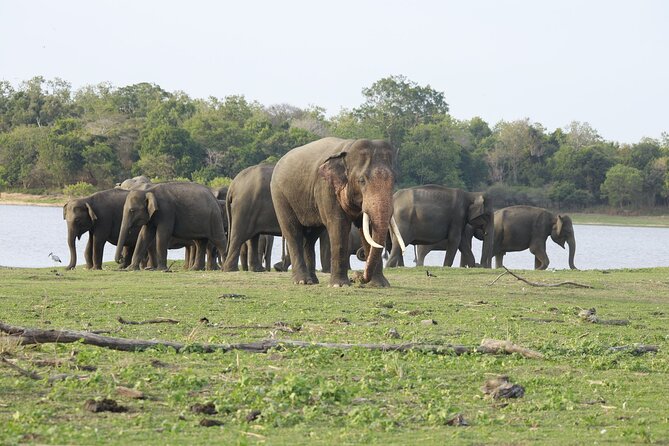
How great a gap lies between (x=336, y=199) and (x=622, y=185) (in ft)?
249

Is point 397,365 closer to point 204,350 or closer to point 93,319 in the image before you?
point 204,350

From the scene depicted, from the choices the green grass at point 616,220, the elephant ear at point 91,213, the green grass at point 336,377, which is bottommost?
the green grass at point 336,377

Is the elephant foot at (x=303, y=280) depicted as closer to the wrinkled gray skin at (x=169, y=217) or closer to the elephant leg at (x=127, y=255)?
the wrinkled gray skin at (x=169, y=217)

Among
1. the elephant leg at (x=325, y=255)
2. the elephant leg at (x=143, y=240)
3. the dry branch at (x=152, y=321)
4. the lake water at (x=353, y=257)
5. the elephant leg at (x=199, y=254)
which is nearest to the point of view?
the dry branch at (x=152, y=321)

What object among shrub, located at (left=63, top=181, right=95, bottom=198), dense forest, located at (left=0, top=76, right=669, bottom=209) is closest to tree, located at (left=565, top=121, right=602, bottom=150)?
dense forest, located at (left=0, top=76, right=669, bottom=209)

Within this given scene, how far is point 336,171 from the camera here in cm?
1723

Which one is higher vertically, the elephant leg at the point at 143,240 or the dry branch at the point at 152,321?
the elephant leg at the point at 143,240

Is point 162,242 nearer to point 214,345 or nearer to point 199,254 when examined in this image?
point 199,254

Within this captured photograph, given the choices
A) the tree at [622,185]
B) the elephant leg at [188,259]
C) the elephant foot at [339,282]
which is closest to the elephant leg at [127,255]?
the elephant leg at [188,259]

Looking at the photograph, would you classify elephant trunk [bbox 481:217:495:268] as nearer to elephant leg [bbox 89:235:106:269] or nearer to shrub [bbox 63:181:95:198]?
elephant leg [bbox 89:235:106:269]

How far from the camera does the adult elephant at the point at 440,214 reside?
98.6 ft

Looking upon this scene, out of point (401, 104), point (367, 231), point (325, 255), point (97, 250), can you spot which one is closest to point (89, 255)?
point (97, 250)

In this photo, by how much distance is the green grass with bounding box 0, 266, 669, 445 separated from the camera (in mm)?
7141

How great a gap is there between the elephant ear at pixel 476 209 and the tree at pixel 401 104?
308 ft
